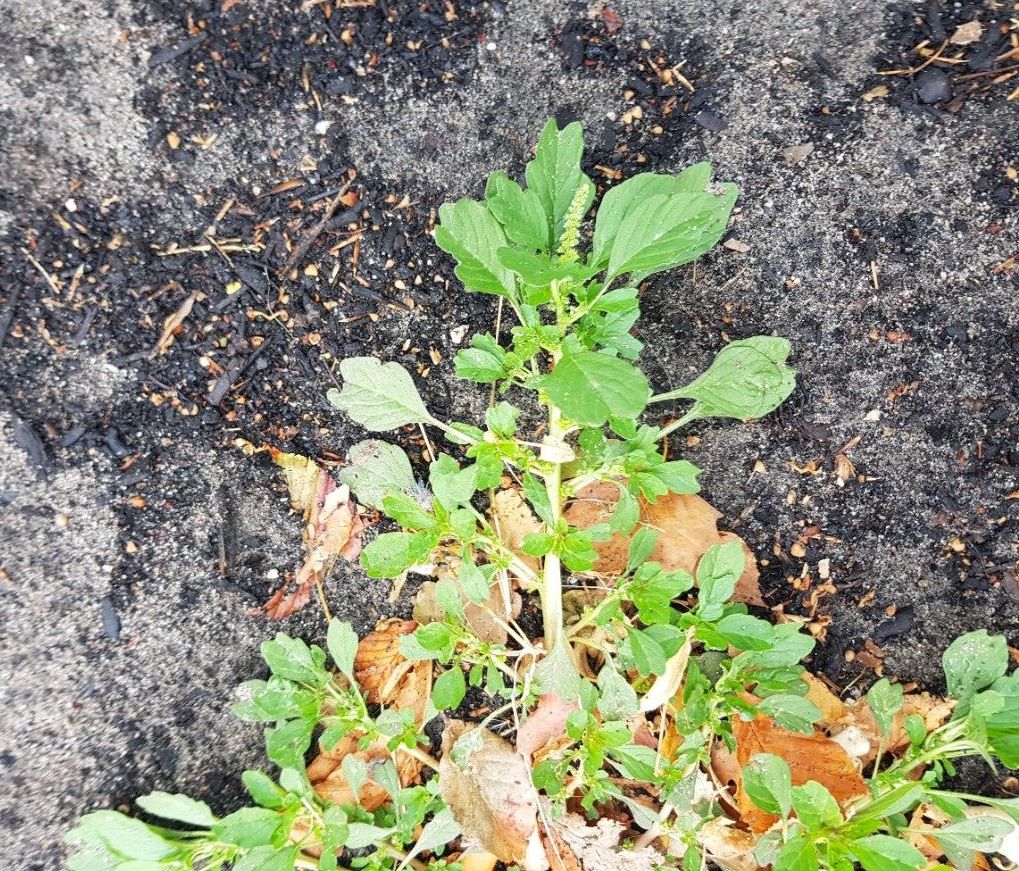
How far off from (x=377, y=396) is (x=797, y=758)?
1214mm

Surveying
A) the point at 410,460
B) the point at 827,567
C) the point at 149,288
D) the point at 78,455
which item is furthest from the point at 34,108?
the point at 827,567

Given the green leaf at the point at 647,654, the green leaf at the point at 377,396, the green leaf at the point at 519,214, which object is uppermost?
the green leaf at the point at 519,214

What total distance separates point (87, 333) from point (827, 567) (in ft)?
6.04

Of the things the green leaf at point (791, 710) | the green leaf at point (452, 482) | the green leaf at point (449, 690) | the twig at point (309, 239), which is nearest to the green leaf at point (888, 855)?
the green leaf at point (791, 710)

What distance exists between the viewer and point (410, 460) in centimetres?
196

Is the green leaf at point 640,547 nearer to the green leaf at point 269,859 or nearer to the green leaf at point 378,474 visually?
the green leaf at point 378,474

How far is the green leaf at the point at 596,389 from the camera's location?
122cm

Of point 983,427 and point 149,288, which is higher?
point 149,288

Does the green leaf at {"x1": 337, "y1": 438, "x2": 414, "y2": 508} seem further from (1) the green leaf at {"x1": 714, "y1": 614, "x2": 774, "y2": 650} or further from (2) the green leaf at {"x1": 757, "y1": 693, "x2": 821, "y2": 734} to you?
(2) the green leaf at {"x1": 757, "y1": 693, "x2": 821, "y2": 734}

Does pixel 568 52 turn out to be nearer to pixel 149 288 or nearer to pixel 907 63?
pixel 907 63

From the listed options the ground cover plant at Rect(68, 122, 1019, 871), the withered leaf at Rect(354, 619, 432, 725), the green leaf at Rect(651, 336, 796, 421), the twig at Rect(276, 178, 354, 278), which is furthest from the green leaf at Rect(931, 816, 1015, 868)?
the twig at Rect(276, 178, 354, 278)

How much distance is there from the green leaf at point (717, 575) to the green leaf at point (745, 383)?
11.2 inches

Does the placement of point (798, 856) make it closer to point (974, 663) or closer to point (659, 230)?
point (974, 663)

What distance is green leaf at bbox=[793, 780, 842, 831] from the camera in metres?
1.42
